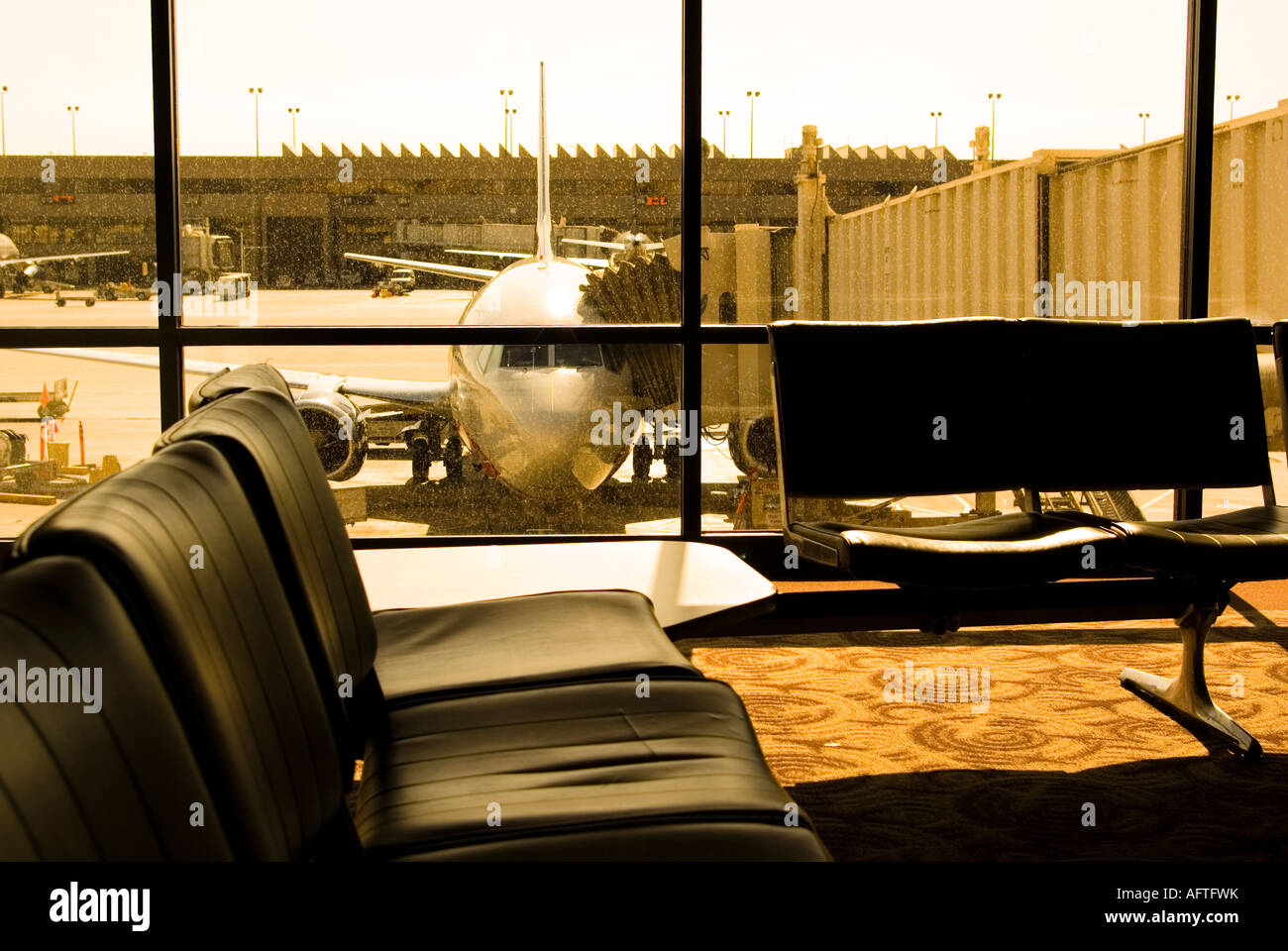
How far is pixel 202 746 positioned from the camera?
803mm

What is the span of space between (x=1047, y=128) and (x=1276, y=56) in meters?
0.76

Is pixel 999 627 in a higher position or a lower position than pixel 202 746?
lower

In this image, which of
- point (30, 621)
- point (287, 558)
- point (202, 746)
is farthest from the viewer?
point (287, 558)

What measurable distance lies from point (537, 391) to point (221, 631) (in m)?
4.00

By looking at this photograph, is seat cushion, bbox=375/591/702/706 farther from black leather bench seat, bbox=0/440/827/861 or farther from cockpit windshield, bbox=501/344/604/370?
cockpit windshield, bbox=501/344/604/370

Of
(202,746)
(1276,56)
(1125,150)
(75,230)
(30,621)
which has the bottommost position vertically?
(202,746)

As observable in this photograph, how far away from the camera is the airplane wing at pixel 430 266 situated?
3885 mm

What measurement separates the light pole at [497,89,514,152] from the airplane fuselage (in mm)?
403

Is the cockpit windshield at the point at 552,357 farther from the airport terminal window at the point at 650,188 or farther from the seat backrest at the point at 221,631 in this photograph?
the seat backrest at the point at 221,631

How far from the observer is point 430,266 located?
3.89 m

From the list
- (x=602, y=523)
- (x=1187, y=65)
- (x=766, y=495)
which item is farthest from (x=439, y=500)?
(x=1187, y=65)

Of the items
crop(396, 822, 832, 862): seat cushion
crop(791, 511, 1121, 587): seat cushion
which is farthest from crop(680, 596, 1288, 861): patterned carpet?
crop(396, 822, 832, 862): seat cushion

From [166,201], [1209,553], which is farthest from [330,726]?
[166,201]

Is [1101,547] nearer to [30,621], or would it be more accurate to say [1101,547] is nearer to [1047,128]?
[1047,128]
